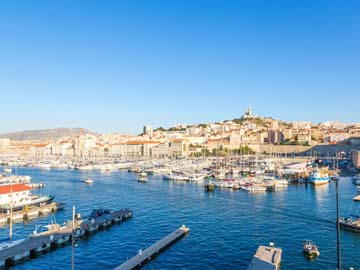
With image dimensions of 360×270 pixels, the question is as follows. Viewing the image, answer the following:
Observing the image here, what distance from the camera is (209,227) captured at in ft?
59.1

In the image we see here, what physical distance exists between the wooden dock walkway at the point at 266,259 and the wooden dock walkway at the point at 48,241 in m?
7.91

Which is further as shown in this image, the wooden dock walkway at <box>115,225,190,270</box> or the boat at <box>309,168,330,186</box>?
the boat at <box>309,168,330,186</box>

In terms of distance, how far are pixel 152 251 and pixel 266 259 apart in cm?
414

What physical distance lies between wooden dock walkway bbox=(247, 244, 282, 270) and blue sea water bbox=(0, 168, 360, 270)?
1.38 ft

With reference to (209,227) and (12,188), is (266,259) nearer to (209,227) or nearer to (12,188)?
(209,227)

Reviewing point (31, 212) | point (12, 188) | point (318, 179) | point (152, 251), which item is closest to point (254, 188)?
point (318, 179)

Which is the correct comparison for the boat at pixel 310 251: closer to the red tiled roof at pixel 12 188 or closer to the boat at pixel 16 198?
Result: the boat at pixel 16 198

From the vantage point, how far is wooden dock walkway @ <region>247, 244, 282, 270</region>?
12.0 m

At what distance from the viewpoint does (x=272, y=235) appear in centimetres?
1641

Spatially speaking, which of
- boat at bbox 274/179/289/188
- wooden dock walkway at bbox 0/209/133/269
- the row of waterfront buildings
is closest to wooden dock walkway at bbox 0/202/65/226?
wooden dock walkway at bbox 0/209/133/269

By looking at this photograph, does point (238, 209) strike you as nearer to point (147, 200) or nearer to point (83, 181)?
point (147, 200)

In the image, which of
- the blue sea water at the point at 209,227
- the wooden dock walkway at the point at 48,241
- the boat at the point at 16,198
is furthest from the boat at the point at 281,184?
the boat at the point at 16,198

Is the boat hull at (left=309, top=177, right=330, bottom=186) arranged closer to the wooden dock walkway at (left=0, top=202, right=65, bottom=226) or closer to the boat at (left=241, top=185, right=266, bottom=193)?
the boat at (left=241, top=185, right=266, bottom=193)

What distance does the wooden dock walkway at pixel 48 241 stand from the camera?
44.2 feet
